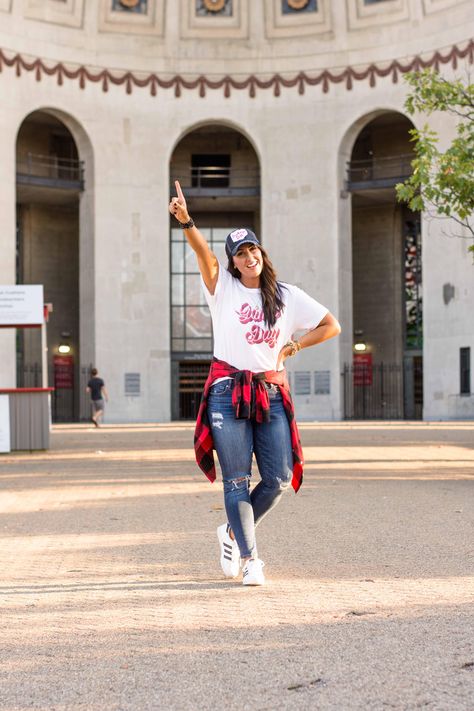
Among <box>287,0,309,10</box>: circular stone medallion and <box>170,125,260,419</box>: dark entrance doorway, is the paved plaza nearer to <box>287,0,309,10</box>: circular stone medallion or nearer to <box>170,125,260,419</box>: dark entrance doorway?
<box>170,125,260,419</box>: dark entrance doorway

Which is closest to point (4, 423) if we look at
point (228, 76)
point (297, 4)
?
point (228, 76)

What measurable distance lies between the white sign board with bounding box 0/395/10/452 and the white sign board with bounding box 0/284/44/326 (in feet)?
4.96

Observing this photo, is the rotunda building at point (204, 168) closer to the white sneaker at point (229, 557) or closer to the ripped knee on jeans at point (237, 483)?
the white sneaker at point (229, 557)

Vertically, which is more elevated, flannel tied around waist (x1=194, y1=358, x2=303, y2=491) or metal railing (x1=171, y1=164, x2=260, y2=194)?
metal railing (x1=171, y1=164, x2=260, y2=194)

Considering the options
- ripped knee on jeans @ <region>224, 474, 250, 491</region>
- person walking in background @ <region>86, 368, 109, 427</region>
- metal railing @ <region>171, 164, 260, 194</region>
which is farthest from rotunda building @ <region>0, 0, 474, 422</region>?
ripped knee on jeans @ <region>224, 474, 250, 491</region>

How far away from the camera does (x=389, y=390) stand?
1821 inches

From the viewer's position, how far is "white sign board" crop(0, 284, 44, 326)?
20922 mm

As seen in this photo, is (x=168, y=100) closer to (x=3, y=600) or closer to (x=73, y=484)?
(x=73, y=484)

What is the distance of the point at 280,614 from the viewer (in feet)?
17.5

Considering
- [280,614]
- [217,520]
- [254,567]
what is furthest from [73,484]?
[280,614]

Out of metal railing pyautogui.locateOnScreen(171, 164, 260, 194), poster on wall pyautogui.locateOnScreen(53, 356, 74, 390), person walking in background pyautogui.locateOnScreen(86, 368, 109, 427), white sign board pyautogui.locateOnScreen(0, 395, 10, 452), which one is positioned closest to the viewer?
white sign board pyautogui.locateOnScreen(0, 395, 10, 452)

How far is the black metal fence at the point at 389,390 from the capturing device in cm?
4562

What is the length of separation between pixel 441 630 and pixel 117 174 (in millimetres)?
39665

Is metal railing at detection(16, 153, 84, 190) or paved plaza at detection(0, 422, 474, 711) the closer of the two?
paved plaza at detection(0, 422, 474, 711)
